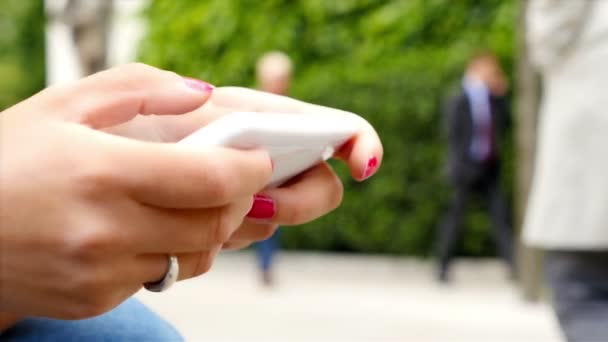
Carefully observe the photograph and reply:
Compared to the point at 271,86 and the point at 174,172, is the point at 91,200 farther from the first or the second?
the point at 271,86

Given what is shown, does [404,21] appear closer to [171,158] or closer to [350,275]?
[350,275]

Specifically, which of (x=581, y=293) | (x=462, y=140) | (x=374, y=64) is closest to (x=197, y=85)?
(x=581, y=293)

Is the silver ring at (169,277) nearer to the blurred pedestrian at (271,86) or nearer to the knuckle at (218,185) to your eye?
the knuckle at (218,185)

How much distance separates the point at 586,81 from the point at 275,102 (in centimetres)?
137

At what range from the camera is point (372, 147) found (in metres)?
1.12

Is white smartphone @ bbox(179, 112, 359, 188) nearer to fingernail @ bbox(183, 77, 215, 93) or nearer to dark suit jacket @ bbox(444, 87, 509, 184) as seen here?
fingernail @ bbox(183, 77, 215, 93)

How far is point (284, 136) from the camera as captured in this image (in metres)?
0.95

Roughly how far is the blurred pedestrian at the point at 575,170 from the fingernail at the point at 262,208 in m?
1.24

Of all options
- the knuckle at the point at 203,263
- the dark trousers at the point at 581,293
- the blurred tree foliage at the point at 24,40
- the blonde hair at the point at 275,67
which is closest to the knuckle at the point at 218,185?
the knuckle at the point at 203,263

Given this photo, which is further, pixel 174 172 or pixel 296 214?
pixel 296 214

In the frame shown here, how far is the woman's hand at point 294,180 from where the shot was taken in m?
1.08

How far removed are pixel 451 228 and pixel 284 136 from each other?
7171 mm

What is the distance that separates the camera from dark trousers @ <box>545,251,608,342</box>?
2.11m

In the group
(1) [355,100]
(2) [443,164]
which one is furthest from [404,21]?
(2) [443,164]
